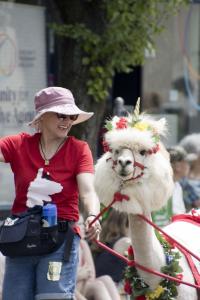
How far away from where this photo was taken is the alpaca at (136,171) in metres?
3.61

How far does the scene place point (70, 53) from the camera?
269 inches

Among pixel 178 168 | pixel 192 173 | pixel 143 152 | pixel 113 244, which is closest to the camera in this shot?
pixel 143 152

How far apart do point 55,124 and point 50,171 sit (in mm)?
264

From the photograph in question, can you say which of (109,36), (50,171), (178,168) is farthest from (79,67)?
(50,171)

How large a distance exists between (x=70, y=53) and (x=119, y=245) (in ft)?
5.87

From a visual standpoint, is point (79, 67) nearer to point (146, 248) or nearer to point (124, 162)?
point (146, 248)

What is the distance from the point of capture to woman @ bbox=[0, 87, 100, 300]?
13.8 ft

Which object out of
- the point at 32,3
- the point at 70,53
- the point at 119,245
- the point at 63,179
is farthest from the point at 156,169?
the point at 32,3

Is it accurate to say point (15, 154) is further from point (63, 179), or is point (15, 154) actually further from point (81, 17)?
point (81, 17)

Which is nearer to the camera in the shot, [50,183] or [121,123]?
[121,123]

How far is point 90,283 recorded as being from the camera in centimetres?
587

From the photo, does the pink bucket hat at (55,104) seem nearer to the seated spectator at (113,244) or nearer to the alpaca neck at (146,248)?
the alpaca neck at (146,248)

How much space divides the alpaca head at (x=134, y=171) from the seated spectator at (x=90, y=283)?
2185mm

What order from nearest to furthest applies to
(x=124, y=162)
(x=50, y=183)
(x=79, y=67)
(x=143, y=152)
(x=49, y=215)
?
(x=124, y=162) < (x=143, y=152) < (x=49, y=215) < (x=50, y=183) < (x=79, y=67)
